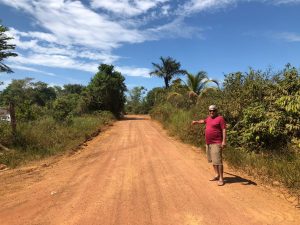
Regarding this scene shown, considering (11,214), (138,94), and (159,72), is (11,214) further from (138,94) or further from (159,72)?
(138,94)

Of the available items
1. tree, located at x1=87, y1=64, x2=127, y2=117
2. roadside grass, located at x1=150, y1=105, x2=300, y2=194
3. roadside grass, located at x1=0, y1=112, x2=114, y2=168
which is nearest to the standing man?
roadside grass, located at x1=150, y1=105, x2=300, y2=194

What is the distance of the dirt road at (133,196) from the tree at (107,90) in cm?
3104

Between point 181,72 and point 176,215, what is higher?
point 181,72

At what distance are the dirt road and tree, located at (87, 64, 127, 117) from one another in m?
31.0

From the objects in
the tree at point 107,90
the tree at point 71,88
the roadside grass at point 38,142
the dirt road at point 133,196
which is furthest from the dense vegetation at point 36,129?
the tree at point 71,88

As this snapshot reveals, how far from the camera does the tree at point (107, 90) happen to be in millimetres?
42375

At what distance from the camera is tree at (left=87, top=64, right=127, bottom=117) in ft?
139

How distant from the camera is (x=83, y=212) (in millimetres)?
6320

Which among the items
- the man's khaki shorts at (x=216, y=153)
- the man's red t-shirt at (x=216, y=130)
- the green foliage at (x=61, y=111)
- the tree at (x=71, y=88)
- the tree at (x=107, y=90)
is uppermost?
the tree at (x=71, y=88)

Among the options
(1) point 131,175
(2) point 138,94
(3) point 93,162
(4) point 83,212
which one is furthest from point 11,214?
(2) point 138,94

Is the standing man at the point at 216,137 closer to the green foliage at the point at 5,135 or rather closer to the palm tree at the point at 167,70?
the green foliage at the point at 5,135

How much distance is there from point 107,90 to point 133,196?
36.4 meters

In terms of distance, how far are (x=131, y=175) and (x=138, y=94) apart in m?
72.7

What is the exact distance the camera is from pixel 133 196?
287 inches
